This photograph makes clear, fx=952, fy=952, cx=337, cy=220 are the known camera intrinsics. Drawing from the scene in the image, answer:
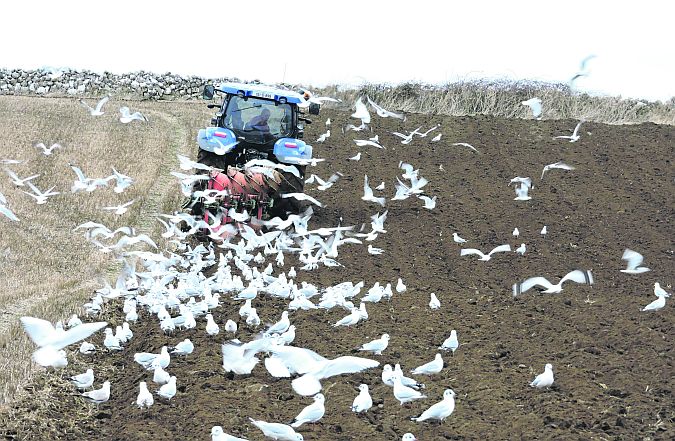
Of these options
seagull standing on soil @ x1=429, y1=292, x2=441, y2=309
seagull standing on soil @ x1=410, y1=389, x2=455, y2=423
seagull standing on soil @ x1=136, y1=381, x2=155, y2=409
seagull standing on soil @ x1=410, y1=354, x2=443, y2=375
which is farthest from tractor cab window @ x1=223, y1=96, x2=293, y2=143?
seagull standing on soil @ x1=410, y1=389, x2=455, y2=423

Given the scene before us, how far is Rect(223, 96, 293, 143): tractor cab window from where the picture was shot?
1397 cm

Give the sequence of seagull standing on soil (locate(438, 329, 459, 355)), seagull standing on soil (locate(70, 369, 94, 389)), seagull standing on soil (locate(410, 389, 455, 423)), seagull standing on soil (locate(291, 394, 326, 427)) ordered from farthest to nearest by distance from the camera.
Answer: seagull standing on soil (locate(438, 329, 459, 355)) < seagull standing on soil (locate(70, 369, 94, 389)) < seagull standing on soil (locate(410, 389, 455, 423)) < seagull standing on soil (locate(291, 394, 326, 427))

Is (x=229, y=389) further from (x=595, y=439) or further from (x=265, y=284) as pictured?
(x=265, y=284)

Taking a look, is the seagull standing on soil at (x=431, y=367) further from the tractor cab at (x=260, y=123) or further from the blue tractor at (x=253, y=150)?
the tractor cab at (x=260, y=123)

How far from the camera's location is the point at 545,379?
688 centimetres

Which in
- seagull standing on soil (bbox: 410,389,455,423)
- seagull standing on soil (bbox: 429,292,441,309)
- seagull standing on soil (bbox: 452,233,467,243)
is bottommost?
seagull standing on soil (bbox: 452,233,467,243)

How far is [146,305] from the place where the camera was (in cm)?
1008

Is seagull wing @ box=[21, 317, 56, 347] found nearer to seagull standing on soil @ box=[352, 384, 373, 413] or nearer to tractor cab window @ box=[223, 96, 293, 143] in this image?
seagull standing on soil @ box=[352, 384, 373, 413]

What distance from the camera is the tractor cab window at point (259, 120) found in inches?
550

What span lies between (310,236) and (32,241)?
15.8 feet

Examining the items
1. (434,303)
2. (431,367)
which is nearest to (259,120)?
(434,303)

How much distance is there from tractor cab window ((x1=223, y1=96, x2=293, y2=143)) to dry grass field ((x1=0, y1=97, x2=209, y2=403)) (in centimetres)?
267

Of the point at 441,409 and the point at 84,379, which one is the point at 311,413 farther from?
the point at 84,379

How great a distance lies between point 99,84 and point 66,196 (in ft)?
82.3
